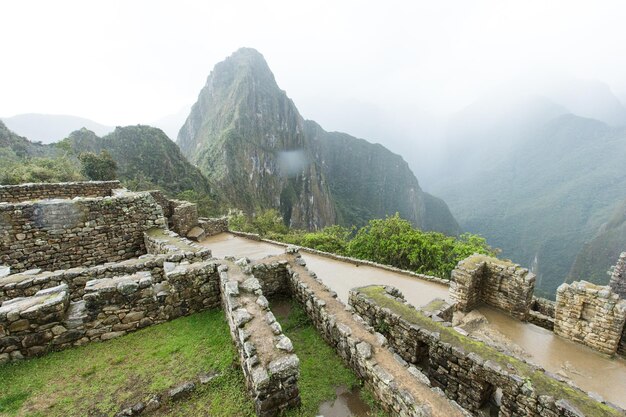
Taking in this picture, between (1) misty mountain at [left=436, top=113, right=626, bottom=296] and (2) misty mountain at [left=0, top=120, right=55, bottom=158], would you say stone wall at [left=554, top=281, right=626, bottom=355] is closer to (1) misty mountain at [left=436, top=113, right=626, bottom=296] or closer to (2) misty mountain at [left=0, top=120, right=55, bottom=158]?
(2) misty mountain at [left=0, top=120, right=55, bottom=158]

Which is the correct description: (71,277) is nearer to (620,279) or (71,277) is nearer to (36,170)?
(36,170)

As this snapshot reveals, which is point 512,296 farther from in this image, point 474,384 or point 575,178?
point 575,178

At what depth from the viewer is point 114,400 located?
11.7ft

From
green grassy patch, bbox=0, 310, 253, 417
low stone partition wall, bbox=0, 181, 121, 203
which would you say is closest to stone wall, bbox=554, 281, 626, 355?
green grassy patch, bbox=0, 310, 253, 417

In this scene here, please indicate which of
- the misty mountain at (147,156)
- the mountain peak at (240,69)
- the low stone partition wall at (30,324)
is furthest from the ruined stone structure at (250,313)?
the mountain peak at (240,69)

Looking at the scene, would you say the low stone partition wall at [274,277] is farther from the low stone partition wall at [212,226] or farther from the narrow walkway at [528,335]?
the low stone partition wall at [212,226]

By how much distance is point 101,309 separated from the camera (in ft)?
15.1

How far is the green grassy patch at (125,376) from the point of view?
11.4 feet

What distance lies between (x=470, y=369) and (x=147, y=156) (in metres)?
80.1

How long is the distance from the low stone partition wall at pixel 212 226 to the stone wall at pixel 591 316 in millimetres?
16942

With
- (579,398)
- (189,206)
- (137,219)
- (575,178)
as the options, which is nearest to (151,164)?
(189,206)

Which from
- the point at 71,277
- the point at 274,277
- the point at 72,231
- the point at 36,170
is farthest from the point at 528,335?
the point at 36,170

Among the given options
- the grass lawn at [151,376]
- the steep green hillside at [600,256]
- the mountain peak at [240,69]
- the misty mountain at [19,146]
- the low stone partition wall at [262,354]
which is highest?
the mountain peak at [240,69]

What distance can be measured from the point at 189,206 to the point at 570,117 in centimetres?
27349
